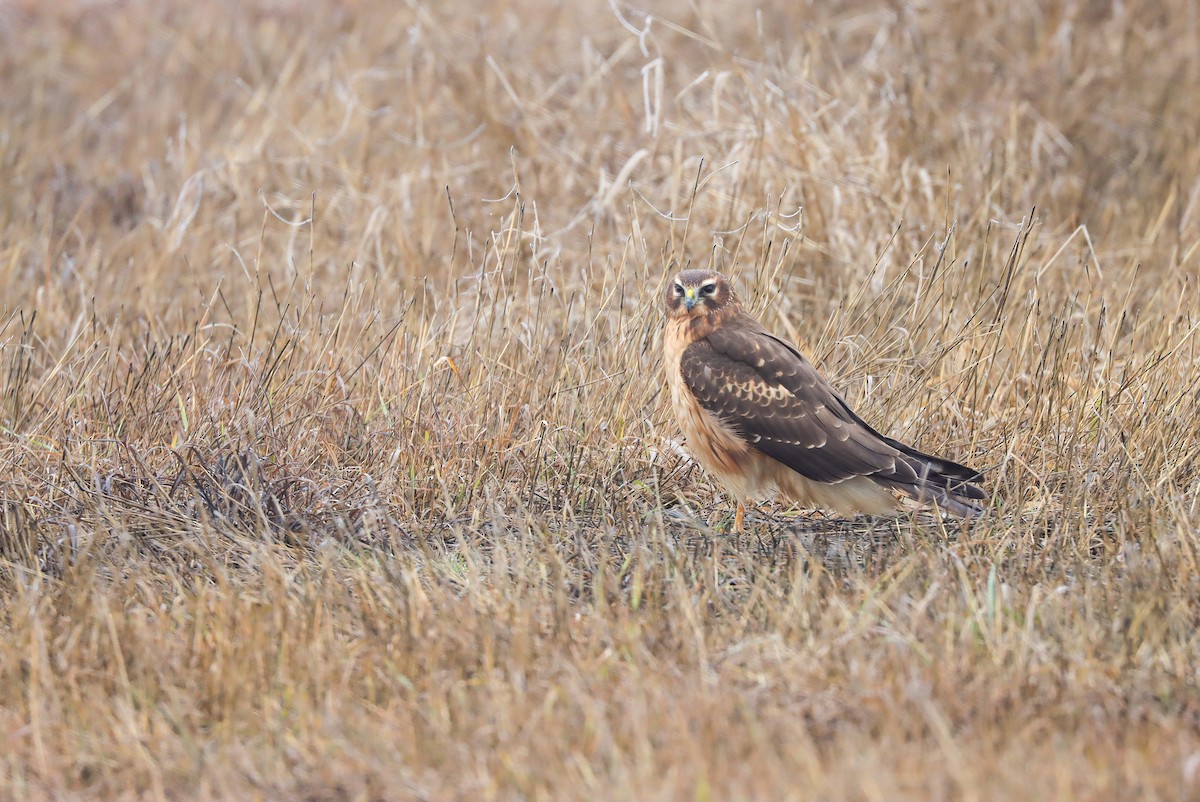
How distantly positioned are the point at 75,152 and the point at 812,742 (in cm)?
851

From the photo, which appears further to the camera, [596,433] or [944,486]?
[596,433]

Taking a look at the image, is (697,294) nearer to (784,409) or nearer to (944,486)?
(784,409)

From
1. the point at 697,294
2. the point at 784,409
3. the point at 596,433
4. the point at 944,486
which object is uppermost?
the point at 697,294

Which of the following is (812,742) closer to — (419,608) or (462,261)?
(419,608)

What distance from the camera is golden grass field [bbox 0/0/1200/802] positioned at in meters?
3.25

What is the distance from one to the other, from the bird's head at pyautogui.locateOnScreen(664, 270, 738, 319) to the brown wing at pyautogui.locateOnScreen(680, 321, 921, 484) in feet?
0.44

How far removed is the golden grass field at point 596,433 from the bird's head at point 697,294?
47cm

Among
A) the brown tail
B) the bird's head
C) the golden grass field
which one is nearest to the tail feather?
the brown tail

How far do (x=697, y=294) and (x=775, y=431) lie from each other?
596 mm

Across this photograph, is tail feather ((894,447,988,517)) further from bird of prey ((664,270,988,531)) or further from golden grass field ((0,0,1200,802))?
golden grass field ((0,0,1200,802))

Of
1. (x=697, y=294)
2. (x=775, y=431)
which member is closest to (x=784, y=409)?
(x=775, y=431)

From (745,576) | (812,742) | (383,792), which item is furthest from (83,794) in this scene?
(745,576)

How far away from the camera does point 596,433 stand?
17.3 feet

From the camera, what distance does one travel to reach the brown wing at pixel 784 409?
15.3ft
